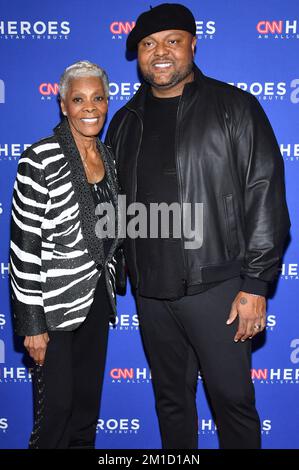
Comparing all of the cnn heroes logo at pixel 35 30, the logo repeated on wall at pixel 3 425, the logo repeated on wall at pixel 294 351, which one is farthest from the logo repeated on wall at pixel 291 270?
the logo repeated on wall at pixel 3 425

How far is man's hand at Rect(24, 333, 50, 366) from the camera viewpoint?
1935 millimetres

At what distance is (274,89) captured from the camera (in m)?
2.55

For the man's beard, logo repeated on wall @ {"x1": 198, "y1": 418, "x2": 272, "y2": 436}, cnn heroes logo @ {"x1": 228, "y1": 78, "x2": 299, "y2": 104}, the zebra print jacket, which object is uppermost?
cnn heroes logo @ {"x1": 228, "y1": 78, "x2": 299, "y2": 104}

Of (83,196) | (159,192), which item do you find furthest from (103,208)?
(159,192)

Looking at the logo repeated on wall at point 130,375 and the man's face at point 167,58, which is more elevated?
the man's face at point 167,58

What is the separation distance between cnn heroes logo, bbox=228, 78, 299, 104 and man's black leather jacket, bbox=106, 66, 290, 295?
0.51 meters

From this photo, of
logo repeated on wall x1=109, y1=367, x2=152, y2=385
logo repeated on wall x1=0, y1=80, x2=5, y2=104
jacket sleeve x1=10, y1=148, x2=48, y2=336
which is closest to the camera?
jacket sleeve x1=10, y1=148, x2=48, y2=336

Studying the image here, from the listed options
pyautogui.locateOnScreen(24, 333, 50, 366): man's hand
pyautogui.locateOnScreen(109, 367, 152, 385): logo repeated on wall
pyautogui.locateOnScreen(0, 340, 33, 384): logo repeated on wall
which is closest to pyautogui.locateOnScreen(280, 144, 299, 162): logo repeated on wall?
pyautogui.locateOnScreen(109, 367, 152, 385): logo repeated on wall

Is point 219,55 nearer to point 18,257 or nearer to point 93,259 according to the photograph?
point 93,259

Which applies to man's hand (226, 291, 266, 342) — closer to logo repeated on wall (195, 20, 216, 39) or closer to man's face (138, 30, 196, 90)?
man's face (138, 30, 196, 90)

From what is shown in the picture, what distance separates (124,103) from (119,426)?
5.82ft

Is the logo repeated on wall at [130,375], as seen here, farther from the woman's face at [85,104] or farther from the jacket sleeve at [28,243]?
the woman's face at [85,104]

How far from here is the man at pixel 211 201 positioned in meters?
1.99

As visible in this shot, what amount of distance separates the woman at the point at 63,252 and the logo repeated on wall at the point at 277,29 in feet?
2.93
